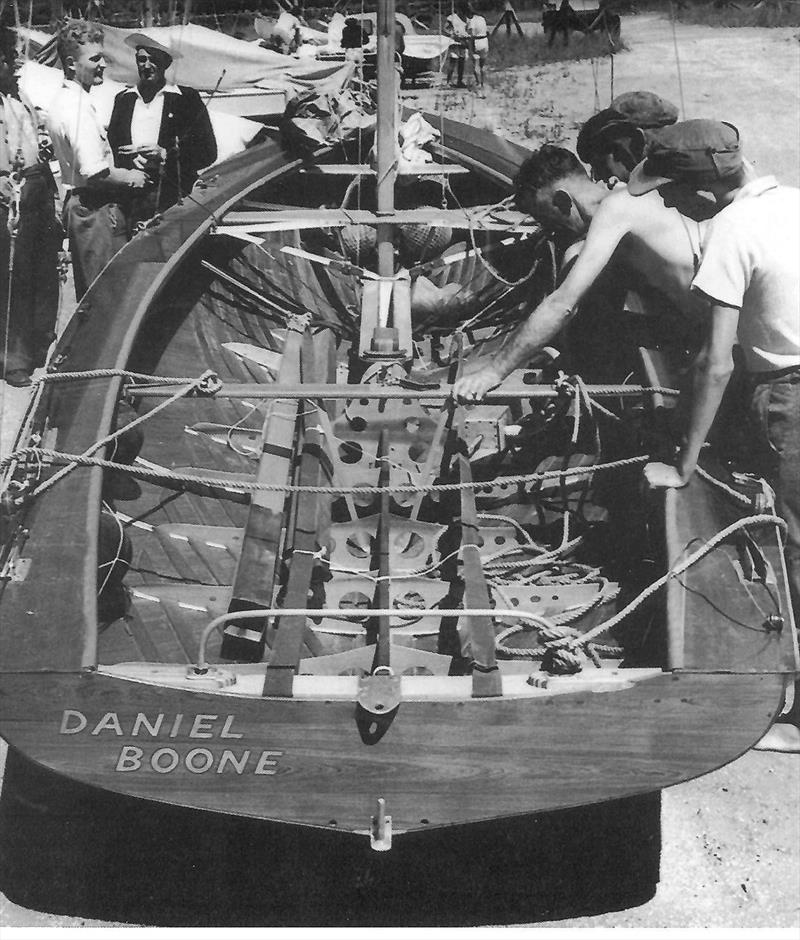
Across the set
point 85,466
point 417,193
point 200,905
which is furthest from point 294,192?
point 200,905

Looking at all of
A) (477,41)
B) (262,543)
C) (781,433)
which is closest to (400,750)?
(262,543)

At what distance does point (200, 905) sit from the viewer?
9.29ft

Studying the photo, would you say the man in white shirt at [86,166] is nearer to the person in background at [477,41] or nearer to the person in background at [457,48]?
the person in background at [477,41]

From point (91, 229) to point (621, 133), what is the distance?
10.0 ft

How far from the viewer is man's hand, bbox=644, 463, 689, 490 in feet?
9.73

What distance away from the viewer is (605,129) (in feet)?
15.4

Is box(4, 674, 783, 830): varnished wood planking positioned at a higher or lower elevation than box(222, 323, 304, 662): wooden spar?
higher

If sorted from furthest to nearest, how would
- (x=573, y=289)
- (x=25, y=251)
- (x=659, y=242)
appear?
(x=25, y=251), (x=573, y=289), (x=659, y=242)

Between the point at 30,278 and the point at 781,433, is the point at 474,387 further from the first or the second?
the point at 30,278

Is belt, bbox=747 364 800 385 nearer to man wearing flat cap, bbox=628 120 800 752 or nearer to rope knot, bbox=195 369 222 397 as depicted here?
man wearing flat cap, bbox=628 120 800 752

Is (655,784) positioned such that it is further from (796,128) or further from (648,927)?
(796,128)

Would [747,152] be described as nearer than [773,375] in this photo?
No

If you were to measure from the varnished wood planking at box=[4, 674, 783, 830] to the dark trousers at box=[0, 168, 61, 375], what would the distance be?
3.73 meters

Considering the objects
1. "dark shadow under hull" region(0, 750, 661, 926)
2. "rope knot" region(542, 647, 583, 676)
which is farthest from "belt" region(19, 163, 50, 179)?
"rope knot" region(542, 647, 583, 676)
